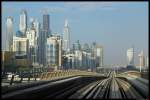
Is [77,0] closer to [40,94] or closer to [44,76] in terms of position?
[40,94]

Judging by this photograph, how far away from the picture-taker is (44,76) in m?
94.4

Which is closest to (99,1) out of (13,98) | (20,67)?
(13,98)

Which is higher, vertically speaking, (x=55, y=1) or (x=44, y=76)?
(x=55, y=1)

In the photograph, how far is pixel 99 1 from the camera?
33.4 metres

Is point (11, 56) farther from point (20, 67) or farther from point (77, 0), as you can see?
point (77, 0)

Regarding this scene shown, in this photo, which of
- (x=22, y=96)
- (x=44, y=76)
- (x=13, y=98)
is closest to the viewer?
(x=13, y=98)

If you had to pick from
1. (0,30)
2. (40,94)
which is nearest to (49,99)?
(40,94)

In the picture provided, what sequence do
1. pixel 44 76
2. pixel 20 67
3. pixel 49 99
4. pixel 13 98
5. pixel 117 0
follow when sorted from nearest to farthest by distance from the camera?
pixel 117 0 < pixel 13 98 < pixel 49 99 < pixel 44 76 < pixel 20 67

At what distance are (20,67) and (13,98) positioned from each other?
116421mm

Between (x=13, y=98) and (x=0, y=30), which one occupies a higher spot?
(x=0, y=30)

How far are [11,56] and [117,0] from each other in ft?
435

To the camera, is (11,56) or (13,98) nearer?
(13,98)

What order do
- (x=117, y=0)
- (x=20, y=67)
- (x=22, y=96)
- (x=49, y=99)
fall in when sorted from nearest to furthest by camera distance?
(x=117, y=0), (x=22, y=96), (x=49, y=99), (x=20, y=67)

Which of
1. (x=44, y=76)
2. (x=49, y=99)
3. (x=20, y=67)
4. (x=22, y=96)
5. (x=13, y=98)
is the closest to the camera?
(x=13, y=98)
